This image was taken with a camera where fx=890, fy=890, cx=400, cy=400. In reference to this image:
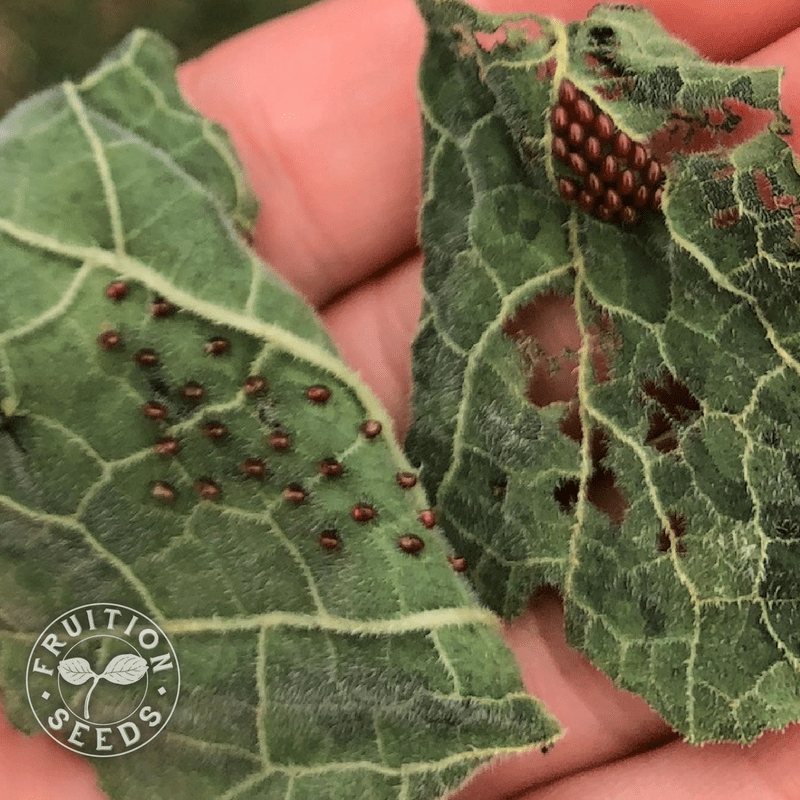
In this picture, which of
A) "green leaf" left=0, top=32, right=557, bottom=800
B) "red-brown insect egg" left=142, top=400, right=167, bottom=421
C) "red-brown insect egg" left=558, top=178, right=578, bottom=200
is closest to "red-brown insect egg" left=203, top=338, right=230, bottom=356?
"green leaf" left=0, top=32, right=557, bottom=800

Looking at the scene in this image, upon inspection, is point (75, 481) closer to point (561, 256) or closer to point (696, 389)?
point (561, 256)

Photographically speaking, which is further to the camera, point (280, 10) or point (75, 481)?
point (280, 10)

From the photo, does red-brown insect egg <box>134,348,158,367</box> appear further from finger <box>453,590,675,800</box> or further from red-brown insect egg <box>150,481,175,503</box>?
finger <box>453,590,675,800</box>

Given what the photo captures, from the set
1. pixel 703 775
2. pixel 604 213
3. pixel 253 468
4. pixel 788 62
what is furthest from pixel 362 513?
pixel 788 62

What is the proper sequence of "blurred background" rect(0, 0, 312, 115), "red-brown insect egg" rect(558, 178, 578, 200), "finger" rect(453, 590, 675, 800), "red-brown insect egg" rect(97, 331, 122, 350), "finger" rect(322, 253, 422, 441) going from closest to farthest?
"red-brown insect egg" rect(97, 331, 122, 350)
"red-brown insect egg" rect(558, 178, 578, 200)
"finger" rect(453, 590, 675, 800)
"finger" rect(322, 253, 422, 441)
"blurred background" rect(0, 0, 312, 115)

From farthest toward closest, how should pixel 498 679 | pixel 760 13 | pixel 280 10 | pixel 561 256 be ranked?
pixel 280 10 < pixel 760 13 < pixel 561 256 < pixel 498 679

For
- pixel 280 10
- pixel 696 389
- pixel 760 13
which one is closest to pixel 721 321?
pixel 696 389

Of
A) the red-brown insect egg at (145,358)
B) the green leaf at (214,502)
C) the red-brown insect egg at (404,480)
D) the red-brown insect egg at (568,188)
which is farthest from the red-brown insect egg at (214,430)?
the red-brown insect egg at (568,188)
